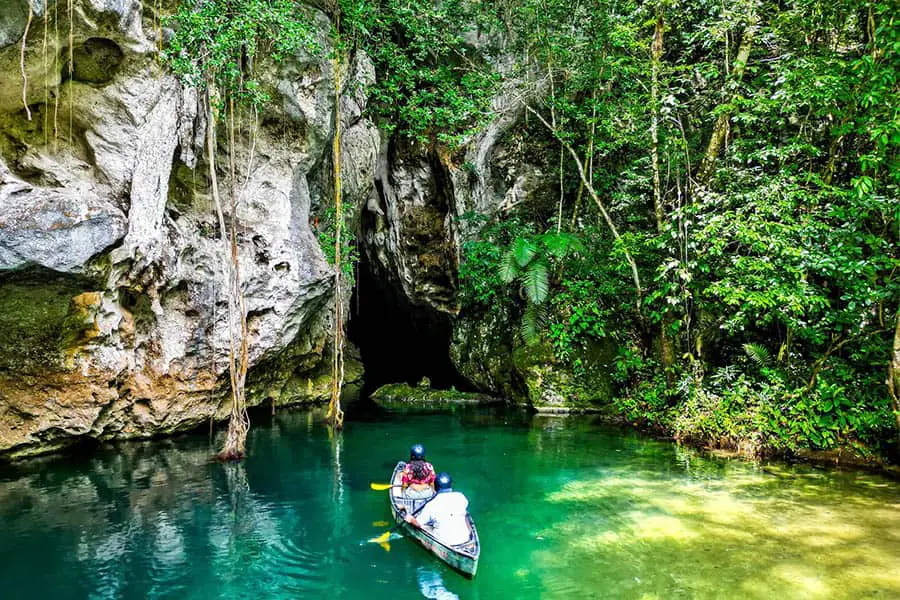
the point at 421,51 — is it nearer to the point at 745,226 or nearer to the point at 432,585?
the point at 745,226

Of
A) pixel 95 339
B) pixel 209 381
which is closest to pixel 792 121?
pixel 209 381

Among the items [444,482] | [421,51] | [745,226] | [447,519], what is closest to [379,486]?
[444,482]

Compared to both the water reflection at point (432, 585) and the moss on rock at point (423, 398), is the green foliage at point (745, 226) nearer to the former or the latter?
the moss on rock at point (423, 398)

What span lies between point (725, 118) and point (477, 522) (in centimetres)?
912

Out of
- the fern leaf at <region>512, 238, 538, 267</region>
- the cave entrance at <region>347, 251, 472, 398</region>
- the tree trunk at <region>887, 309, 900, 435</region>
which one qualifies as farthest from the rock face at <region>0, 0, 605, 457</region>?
the tree trunk at <region>887, 309, 900, 435</region>

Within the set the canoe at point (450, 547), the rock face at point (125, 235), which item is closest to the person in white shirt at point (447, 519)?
the canoe at point (450, 547)

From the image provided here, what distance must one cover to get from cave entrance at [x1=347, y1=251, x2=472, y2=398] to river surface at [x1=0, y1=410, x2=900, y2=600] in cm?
1001

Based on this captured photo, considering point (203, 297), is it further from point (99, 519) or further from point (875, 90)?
point (875, 90)

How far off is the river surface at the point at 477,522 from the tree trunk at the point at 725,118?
5726mm

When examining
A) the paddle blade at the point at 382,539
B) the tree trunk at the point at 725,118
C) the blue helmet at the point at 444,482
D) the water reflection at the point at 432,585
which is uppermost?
the tree trunk at the point at 725,118

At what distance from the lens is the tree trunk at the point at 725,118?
31.8 ft

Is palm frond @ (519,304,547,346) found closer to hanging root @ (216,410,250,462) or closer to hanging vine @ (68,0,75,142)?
hanging root @ (216,410,250,462)

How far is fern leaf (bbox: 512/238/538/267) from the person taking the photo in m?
13.7

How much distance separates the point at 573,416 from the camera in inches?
566
